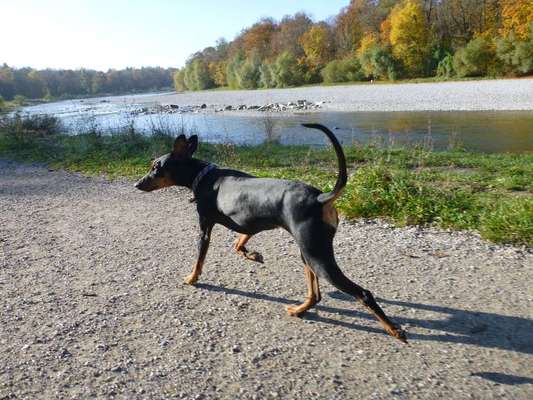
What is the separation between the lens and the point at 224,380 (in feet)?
9.89

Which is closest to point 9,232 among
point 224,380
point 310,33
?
point 224,380

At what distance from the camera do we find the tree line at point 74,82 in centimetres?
10262

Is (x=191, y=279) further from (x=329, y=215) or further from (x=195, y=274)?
(x=329, y=215)

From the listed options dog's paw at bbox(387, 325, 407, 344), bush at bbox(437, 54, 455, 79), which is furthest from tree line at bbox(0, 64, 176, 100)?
dog's paw at bbox(387, 325, 407, 344)

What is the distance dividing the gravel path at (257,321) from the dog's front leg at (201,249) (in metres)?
0.14

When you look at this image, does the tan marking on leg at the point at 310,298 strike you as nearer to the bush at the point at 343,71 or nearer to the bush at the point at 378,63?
the bush at the point at 378,63

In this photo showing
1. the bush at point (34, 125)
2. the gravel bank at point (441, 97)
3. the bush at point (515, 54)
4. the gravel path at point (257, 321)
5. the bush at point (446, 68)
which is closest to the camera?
the gravel path at point (257, 321)

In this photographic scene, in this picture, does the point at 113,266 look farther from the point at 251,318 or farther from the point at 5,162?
the point at 5,162

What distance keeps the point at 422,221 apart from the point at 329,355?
3.36 meters

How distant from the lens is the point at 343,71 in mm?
57781

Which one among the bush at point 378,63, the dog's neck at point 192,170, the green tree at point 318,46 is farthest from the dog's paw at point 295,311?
the green tree at point 318,46

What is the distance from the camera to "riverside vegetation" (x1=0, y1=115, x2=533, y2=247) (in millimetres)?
5921

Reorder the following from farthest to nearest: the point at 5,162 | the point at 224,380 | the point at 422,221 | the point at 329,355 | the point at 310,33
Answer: the point at 310,33 → the point at 5,162 → the point at 422,221 → the point at 329,355 → the point at 224,380

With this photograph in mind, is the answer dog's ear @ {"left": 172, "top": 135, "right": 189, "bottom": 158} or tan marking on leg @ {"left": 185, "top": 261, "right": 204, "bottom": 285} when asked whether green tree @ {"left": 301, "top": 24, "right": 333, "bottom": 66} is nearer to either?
dog's ear @ {"left": 172, "top": 135, "right": 189, "bottom": 158}
